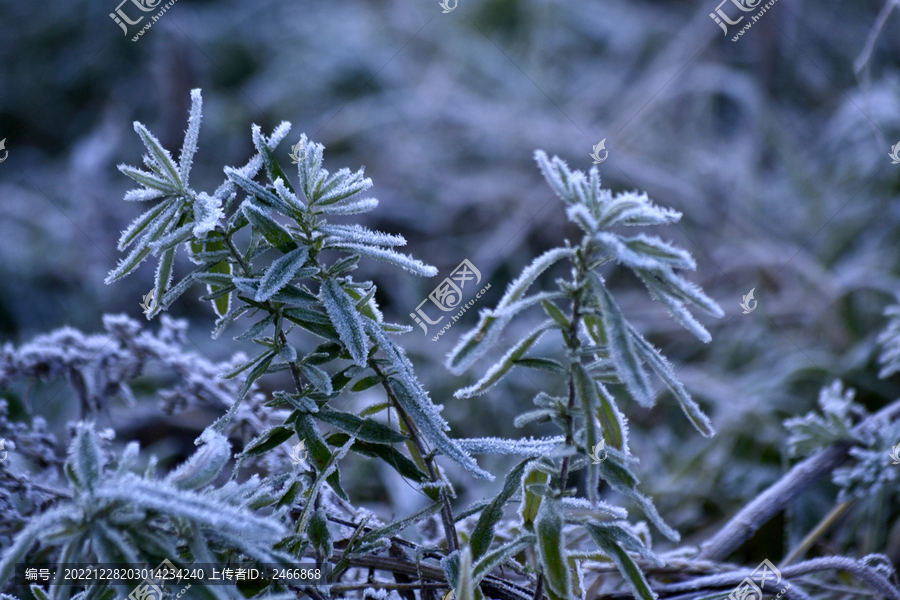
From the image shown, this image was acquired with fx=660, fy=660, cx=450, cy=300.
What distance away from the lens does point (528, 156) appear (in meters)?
2.98

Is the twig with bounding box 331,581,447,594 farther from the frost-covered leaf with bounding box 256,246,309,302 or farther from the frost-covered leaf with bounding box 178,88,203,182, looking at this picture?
the frost-covered leaf with bounding box 178,88,203,182

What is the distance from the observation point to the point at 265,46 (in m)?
3.69

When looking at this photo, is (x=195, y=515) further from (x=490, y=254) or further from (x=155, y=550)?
(x=490, y=254)

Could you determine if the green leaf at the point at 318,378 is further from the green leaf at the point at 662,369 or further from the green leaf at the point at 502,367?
the green leaf at the point at 662,369

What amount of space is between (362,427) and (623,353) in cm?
31

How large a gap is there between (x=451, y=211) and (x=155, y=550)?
7.74 ft

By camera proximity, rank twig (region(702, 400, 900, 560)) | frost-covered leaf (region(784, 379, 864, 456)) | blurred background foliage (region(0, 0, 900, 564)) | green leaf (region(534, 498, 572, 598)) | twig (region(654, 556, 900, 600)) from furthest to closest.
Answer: blurred background foliage (region(0, 0, 900, 564)), frost-covered leaf (region(784, 379, 864, 456)), twig (region(702, 400, 900, 560)), twig (region(654, 556, 900, 600)), green leaf (region(534, 498, 572, 598))

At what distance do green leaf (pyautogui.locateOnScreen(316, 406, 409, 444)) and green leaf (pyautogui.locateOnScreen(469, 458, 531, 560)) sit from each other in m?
0.13

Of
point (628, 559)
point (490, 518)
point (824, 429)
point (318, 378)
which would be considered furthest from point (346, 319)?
point (824, 429)

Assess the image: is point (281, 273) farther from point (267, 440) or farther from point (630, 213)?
point (630, 213)

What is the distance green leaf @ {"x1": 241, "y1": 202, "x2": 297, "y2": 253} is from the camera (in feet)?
2.27

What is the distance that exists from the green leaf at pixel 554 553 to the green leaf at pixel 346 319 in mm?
249

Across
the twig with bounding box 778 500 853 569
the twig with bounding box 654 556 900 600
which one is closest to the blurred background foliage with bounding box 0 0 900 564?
the twig with bounding box 778 500 853 569

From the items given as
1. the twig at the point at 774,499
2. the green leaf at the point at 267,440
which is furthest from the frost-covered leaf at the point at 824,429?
the green leaf at the point at 267,440
